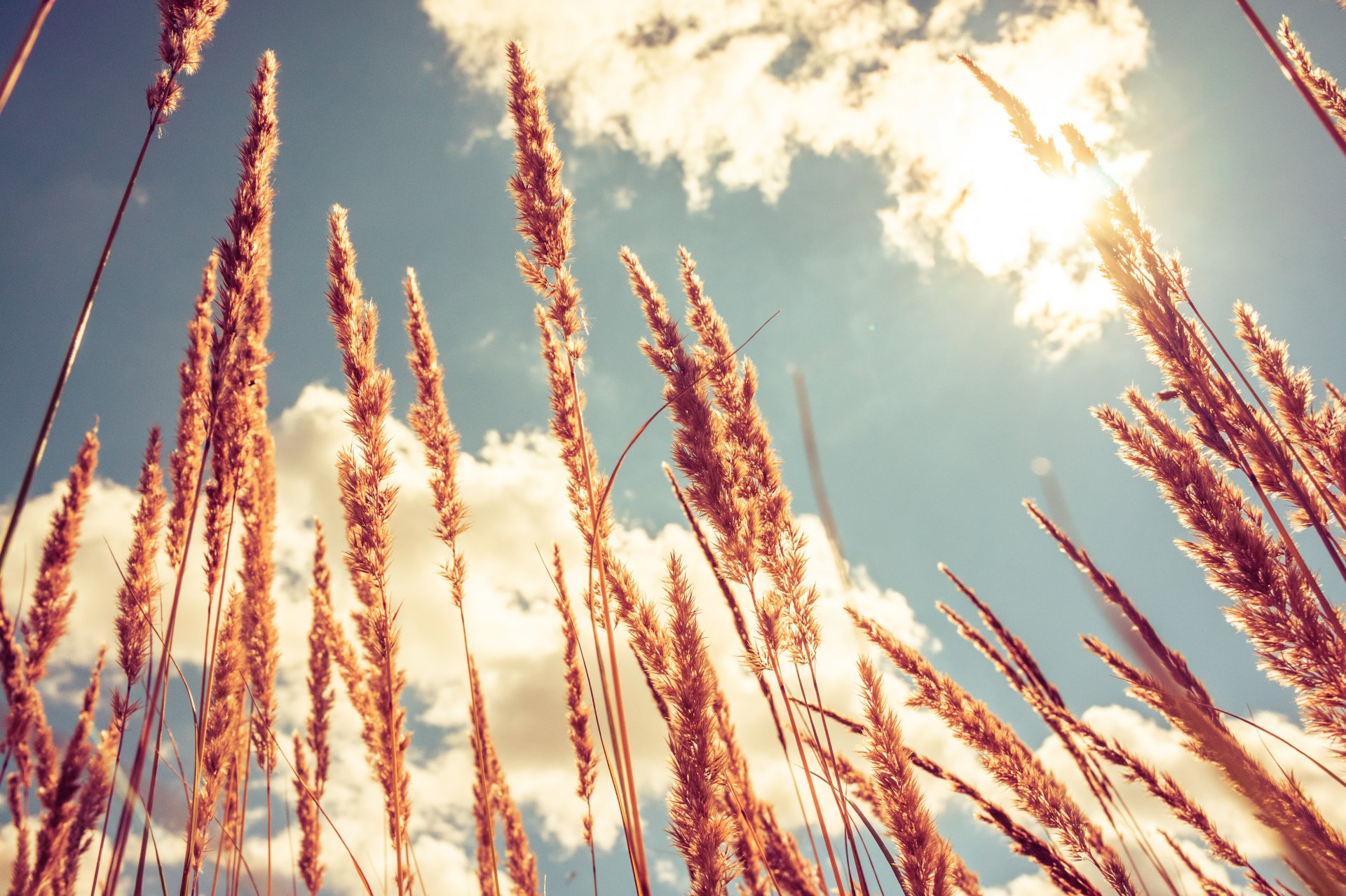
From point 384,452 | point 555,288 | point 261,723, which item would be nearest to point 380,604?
point 384,452

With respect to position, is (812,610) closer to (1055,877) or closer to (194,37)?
(1055,877)

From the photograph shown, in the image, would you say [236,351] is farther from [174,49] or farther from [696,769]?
[696,769]

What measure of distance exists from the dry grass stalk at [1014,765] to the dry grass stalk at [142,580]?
2764 millimetres

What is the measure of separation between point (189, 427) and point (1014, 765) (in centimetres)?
320

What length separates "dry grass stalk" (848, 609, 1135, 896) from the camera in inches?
67.9

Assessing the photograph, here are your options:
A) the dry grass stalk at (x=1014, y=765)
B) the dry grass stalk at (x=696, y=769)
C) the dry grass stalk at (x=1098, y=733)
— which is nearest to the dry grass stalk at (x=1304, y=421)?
the dry grass stalk at (x=1098, y=733)

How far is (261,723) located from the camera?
2.99 meters

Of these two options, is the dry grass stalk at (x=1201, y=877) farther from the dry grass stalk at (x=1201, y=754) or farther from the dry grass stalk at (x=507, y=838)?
the dry grass stalk at (x=507, y=838)

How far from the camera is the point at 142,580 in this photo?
2.83 m

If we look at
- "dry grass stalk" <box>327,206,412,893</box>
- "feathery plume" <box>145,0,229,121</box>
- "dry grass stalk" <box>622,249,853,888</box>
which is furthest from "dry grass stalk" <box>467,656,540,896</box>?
"feathery plume" <box>145,0,229,121</box>

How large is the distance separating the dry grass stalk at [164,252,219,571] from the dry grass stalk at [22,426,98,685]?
0.87m

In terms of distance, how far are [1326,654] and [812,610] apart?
116cm

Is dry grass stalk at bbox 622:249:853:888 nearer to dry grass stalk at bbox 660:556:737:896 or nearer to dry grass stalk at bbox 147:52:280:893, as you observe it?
dry grass stalk at bbox 660:556:737:896

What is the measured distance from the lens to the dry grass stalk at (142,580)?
271 centimetres
